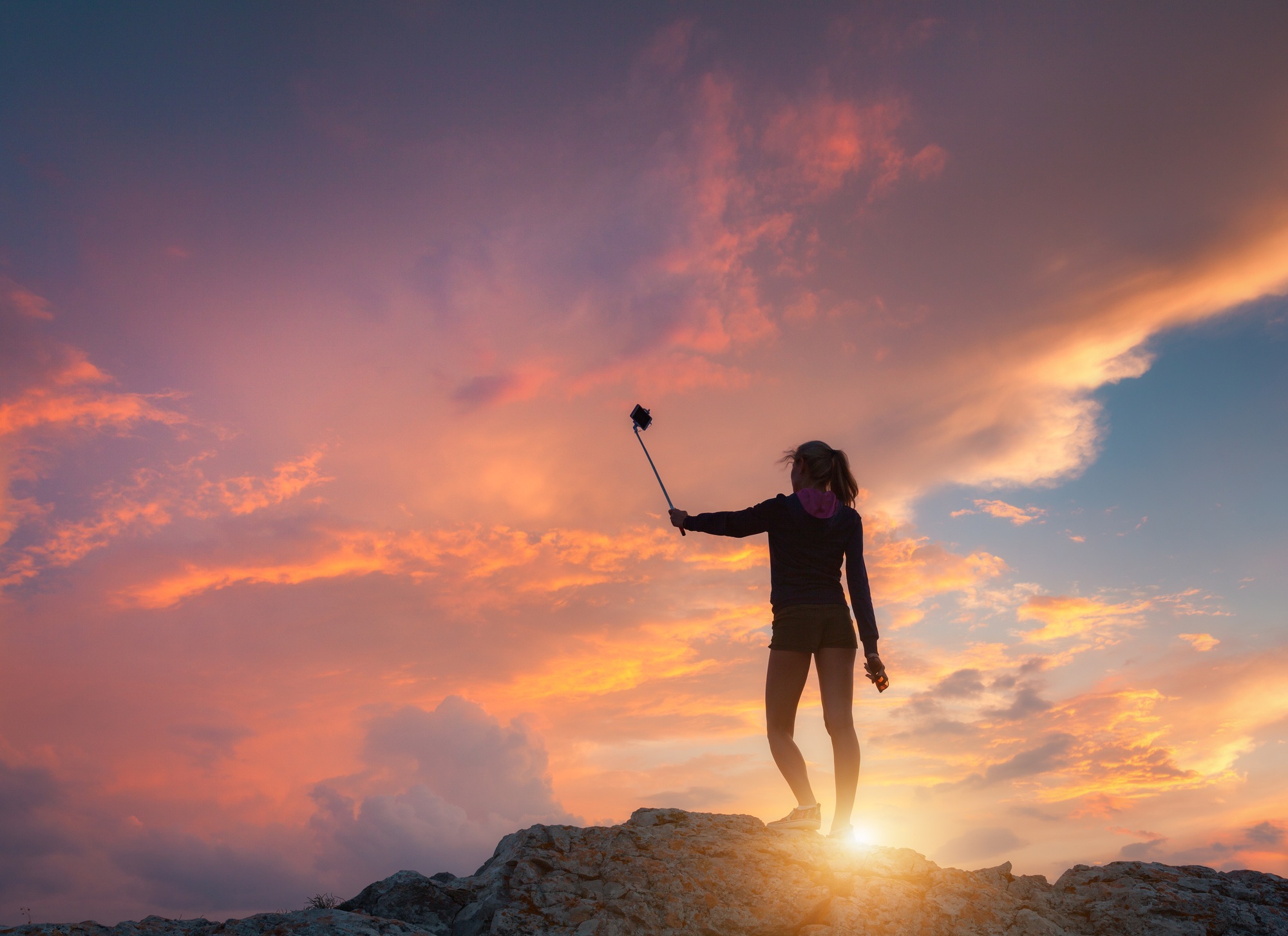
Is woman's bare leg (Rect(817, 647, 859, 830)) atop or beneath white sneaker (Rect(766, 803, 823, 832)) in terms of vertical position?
atop

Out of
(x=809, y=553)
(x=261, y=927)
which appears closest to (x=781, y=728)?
(x=809, y=553)

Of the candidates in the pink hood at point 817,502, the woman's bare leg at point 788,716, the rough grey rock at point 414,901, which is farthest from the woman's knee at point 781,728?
the rough grey rock at point 414,901

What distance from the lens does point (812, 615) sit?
773 cm

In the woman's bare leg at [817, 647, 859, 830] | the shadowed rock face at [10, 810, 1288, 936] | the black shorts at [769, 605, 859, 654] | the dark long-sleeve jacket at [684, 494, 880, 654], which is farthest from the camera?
the dark long-sleeve jacket at [684, 494, 880, 654]

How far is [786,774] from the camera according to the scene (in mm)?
7727

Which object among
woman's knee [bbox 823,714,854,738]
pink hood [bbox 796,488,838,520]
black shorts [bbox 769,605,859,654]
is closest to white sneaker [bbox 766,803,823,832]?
woman's knee [bbox 823,714,854,738]

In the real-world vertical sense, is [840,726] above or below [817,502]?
below

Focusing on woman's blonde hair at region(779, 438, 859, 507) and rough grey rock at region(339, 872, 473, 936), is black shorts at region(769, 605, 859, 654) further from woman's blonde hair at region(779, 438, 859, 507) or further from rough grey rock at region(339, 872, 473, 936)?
rough grey rock at region(339, 872, 473, 936)

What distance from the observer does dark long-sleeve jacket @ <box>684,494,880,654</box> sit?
7.88m

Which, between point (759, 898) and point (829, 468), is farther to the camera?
point (829, 468)

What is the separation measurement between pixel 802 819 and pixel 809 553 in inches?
92.7

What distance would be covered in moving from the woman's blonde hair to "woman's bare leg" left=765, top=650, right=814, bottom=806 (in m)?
1.61

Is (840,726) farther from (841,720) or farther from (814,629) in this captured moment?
(814,629)

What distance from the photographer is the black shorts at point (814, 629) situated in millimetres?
7707
